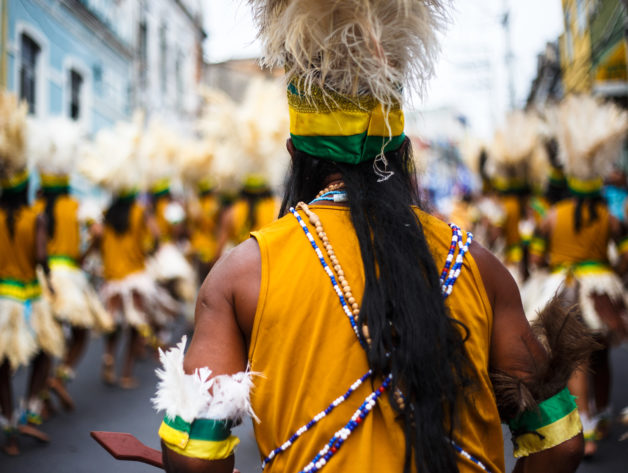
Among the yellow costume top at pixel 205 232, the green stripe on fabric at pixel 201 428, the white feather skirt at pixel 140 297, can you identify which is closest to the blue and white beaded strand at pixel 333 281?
the green stripe on fabric at pixel 201 428

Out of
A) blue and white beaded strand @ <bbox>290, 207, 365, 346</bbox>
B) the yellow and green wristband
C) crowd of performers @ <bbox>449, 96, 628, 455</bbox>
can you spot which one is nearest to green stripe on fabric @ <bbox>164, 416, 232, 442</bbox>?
the yellow and green wristband

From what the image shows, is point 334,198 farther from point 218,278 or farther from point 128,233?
point 128,233

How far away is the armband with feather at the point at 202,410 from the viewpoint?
4.87ft

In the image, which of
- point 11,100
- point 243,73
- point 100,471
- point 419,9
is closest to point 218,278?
point 419,9

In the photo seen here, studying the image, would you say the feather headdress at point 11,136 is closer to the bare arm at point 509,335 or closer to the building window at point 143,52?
the bare arm at point 509,335

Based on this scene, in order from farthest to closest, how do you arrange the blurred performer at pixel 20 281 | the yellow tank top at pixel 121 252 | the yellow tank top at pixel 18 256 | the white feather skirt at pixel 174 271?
the white feather skirt at pixel 174 271 < the yellow tank top at pixel 121 252 < the yellow tank top at pixel 18 256 < the blurred performer at pixel 20 281

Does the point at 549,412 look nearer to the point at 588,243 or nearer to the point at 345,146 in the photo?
the point at 345,146

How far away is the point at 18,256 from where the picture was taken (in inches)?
202

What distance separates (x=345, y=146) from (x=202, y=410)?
74 centimetres

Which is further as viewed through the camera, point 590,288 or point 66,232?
point 66,232

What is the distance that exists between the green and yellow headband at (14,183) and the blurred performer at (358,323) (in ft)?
13.6

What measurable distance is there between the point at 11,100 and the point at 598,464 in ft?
16.8

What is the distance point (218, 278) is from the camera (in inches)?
62.1

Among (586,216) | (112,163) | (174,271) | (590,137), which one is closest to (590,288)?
A: (586,216)
